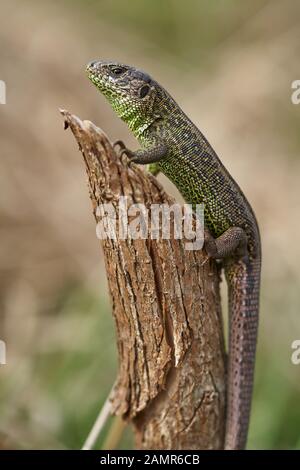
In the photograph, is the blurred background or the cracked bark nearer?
the cracked bark

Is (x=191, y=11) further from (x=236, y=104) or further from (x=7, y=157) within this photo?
(x=7, y=157)

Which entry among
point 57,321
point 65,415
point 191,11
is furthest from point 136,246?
point 191,11

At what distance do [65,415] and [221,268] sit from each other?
192cm

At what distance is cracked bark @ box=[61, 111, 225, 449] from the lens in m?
2.57

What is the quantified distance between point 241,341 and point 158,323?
1.91ft

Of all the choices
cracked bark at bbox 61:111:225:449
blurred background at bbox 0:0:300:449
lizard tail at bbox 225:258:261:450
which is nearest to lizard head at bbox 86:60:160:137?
cracked bark at bbox 61:111:225:449

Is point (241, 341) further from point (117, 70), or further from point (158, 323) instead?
point (117, 70)

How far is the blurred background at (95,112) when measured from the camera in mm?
5309

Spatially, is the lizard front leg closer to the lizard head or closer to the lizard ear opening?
the lizard head

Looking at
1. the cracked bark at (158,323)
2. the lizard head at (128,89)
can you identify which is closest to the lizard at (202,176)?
the lizard head at (128,89)

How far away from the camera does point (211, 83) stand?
5570 mm

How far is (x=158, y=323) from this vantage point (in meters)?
2.84

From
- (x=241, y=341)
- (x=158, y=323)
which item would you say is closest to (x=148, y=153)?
(x=158, y=323)

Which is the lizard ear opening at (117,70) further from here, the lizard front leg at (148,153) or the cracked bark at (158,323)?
the cracked bark at (158,323)
